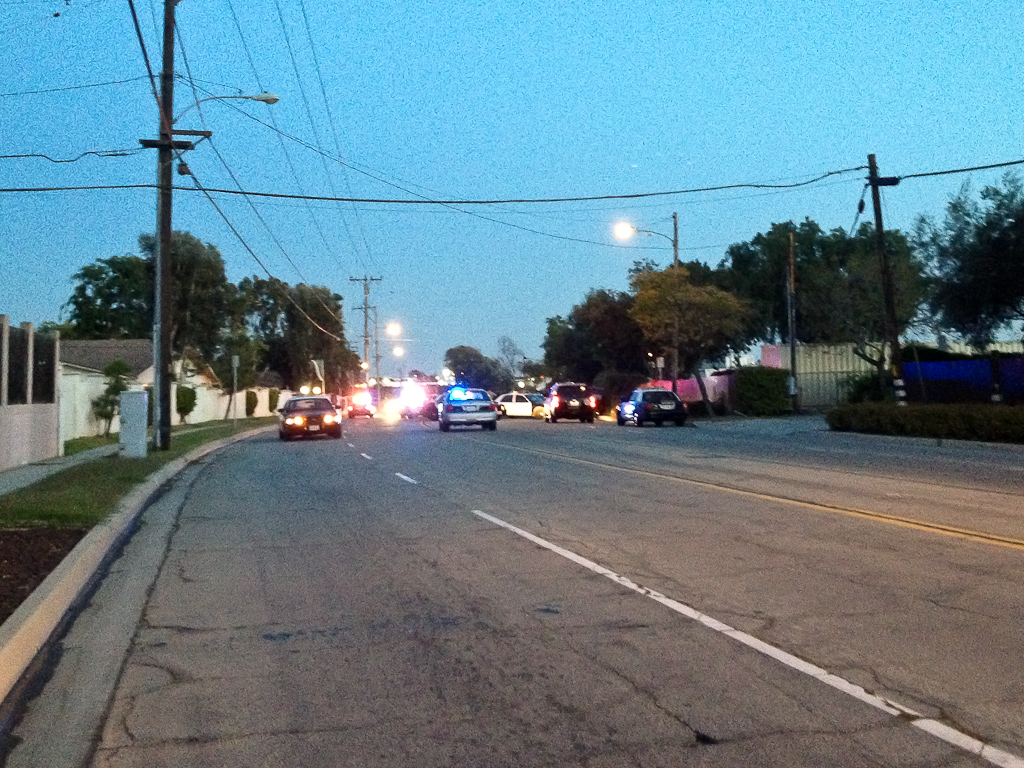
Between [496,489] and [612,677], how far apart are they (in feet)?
36.7

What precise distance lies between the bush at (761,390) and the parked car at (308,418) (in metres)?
20.2

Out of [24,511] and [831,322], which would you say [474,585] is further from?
[831,322]

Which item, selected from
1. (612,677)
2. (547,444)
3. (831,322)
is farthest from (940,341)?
(612,677)

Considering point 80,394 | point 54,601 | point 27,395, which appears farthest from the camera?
point 80,394

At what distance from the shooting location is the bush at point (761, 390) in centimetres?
4934

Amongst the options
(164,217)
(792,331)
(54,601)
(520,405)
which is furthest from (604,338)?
(54,601)

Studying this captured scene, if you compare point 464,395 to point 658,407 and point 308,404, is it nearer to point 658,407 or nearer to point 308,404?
point 308,404

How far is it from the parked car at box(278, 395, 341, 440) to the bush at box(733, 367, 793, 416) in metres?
20.2

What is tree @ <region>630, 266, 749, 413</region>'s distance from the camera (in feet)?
161

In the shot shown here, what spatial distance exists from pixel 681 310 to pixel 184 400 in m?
23.4

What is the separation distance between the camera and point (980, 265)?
108 feet

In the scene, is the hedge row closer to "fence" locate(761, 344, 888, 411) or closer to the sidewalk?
"fence" locate(761, 344, 888, 411)

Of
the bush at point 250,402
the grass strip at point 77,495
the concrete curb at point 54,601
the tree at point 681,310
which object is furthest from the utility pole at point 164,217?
the bush at point 250,402

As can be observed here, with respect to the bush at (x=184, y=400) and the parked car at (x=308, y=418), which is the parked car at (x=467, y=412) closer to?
the parked car at (x=308, y=418)
